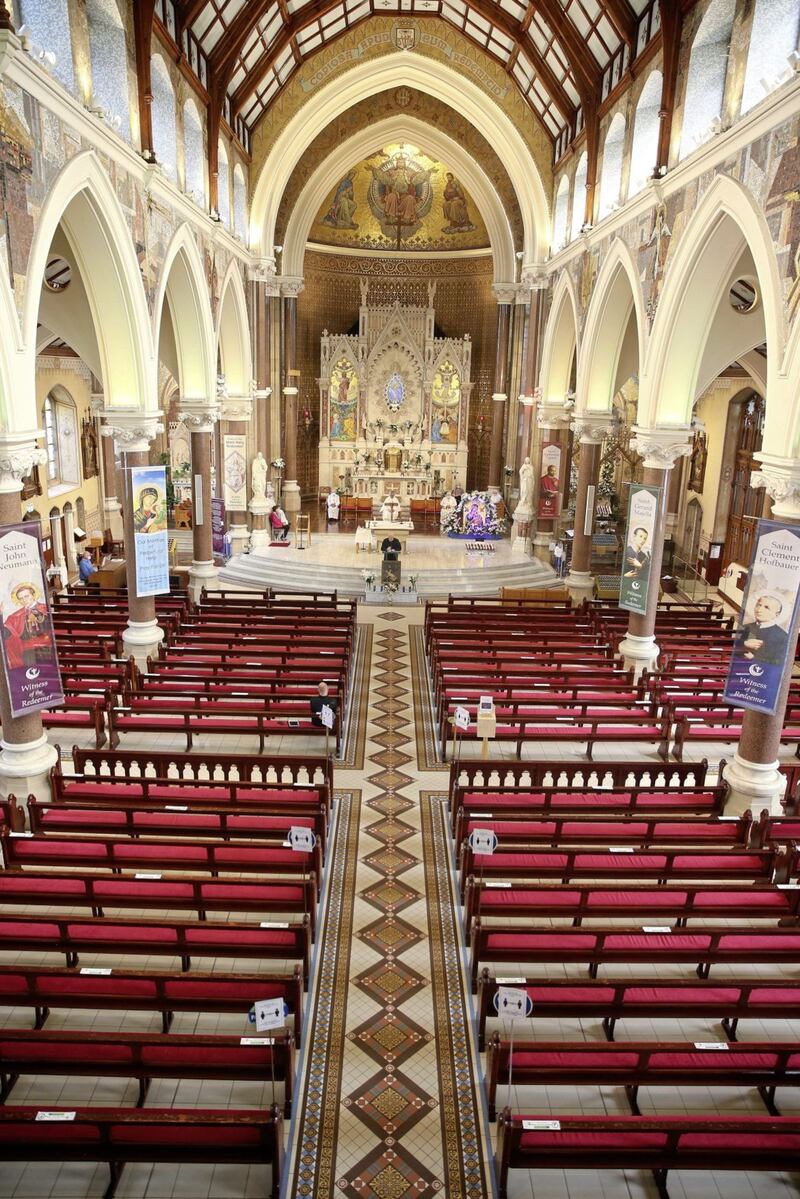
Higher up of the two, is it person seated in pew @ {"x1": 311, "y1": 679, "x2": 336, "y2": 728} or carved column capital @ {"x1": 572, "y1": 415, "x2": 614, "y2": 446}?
carved column capital @ {"x1": 572, "y1": 415, "x2": 614, "y2": 446}

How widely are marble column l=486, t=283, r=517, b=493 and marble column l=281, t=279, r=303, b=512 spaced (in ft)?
24.6

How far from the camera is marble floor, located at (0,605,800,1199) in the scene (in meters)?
6.33

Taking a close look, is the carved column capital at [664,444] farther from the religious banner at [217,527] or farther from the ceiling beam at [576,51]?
the religious banner at [217,527]

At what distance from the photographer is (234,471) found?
26.0 meters

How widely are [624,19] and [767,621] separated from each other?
1404cm

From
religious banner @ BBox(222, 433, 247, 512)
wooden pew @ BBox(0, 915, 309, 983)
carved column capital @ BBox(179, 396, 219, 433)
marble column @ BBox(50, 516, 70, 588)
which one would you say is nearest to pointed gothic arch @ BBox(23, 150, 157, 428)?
carved column capital @ BBox(179, 396, 219, 433)

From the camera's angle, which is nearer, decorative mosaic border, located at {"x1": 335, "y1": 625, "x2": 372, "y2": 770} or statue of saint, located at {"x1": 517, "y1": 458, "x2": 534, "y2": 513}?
decorative mosaic border, located at {"x1": 335, "y1": 625, "x2": 372, "y2": 770}

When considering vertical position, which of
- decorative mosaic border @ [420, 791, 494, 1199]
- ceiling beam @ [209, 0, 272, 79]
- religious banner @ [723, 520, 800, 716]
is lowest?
decorative mosaic border @ [420, 791, 494, 1199]

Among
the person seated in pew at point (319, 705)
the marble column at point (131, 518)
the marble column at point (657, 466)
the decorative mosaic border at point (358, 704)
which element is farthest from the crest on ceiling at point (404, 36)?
the person seated in pew at point (319, 705)

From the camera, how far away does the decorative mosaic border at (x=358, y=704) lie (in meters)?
13.8

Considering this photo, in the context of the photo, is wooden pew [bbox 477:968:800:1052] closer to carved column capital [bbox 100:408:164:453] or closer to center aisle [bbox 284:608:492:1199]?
center aisle [bbox 284:608:492:1199]

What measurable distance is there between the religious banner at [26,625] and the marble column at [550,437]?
19195 millimetres

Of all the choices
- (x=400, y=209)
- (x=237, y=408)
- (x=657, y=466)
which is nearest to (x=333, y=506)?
(x=237, y=408)

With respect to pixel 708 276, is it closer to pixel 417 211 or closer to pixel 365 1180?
pixel 365 1180
